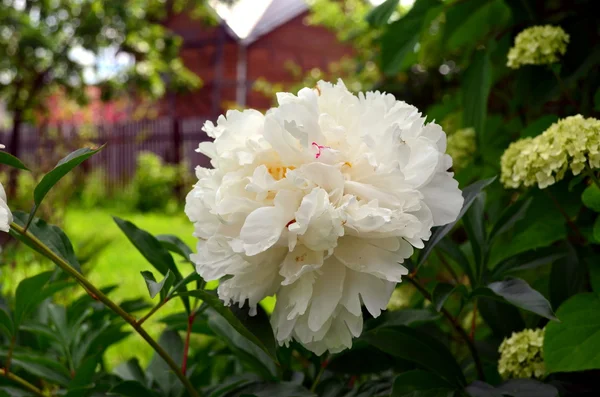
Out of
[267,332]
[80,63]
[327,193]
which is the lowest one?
[80,63]

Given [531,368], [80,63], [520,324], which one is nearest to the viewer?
[531,368]

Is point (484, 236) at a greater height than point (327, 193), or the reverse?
point (327, 193)

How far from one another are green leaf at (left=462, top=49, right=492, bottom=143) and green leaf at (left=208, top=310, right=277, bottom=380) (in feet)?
1.64

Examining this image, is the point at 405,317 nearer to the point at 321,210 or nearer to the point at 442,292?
the point at 442,292

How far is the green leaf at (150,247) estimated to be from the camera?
0.68 meters

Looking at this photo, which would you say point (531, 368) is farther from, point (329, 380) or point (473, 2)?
point (473, 2)

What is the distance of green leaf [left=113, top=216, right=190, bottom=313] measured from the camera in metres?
0.68

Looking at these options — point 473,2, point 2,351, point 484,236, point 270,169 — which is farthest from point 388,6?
point 2,351

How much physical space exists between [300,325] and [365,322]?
22cm

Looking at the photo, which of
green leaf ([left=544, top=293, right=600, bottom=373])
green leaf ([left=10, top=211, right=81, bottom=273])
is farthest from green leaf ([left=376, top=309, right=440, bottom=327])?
green leaf ([left=10, top=211, right=81, bottom=273])

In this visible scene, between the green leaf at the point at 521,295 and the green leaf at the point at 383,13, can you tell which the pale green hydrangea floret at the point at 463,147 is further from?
the green leaf at the point at 521,295

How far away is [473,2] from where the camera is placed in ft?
3.62

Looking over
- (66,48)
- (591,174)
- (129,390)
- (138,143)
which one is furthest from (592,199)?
(138,143)

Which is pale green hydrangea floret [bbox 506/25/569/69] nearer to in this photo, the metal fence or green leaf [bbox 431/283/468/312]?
green leaf [bbox 431/283/468/312]
